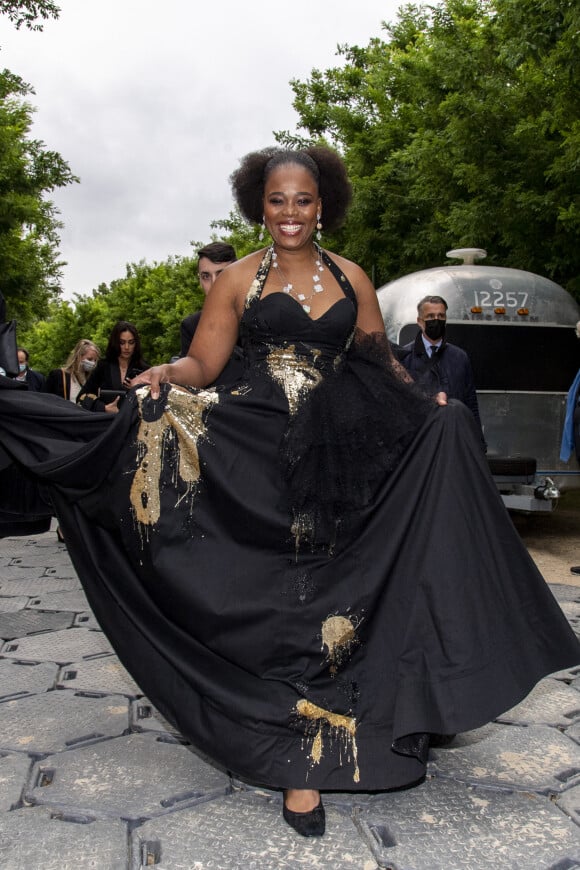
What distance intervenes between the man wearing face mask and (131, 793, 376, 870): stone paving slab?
398 centimetres

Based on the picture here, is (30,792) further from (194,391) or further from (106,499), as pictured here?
(194,391)

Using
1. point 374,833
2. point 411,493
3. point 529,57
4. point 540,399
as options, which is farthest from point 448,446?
point 529,57

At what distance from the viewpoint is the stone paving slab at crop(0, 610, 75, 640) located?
5043 millimetres

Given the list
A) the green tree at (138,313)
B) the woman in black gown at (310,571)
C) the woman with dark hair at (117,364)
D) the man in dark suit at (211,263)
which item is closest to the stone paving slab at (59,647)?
the woman in black gown at (310,571)

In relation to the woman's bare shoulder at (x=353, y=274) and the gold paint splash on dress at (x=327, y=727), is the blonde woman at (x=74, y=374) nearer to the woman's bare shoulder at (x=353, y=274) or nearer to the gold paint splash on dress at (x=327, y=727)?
the woman's bare shoulder at (x=353, y=274)

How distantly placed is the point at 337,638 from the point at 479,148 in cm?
1039

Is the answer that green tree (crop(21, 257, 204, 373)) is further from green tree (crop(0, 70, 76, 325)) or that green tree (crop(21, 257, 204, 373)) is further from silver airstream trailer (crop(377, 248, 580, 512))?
silver airstream trailer (crop(377, 248, 580, 512))

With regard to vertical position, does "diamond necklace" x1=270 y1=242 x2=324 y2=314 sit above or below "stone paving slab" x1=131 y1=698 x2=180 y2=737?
above

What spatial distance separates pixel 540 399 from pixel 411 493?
18.9 ft

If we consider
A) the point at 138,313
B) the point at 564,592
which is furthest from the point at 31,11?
the point at 138,313

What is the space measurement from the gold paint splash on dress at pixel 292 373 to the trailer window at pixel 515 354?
521cm

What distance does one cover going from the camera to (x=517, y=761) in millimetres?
3332

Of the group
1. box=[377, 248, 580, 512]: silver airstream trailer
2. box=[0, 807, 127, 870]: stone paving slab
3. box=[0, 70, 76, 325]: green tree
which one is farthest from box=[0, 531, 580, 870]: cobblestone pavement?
box=[0, 70, 76, 325]: green tree

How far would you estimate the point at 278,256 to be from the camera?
346cm
